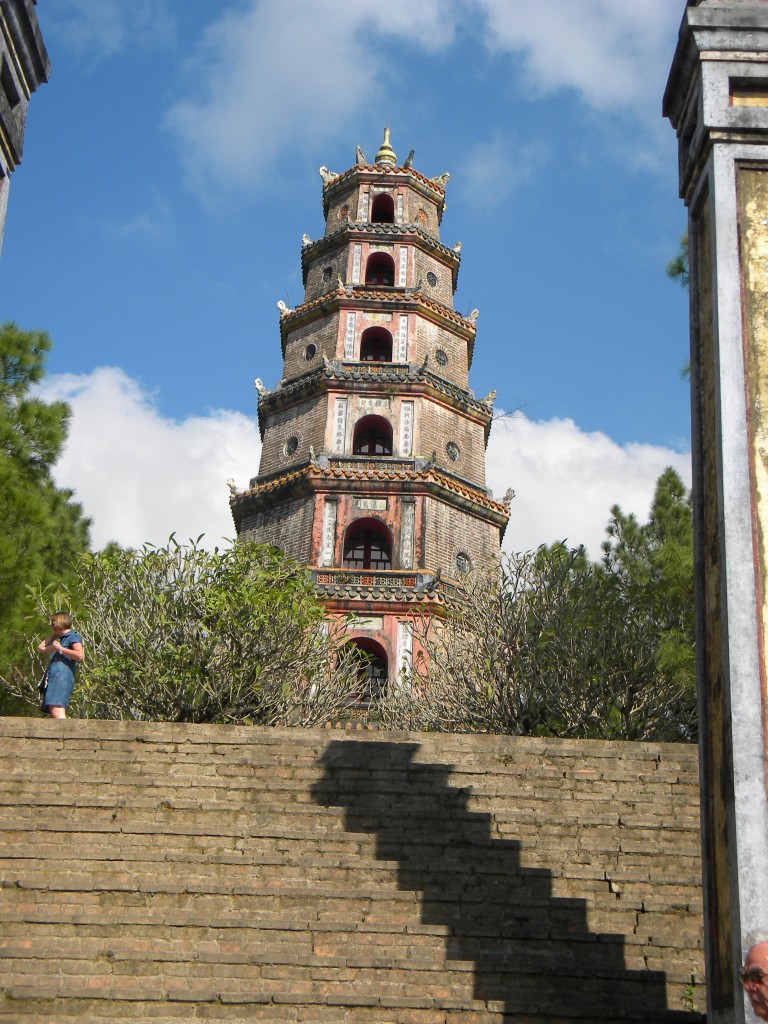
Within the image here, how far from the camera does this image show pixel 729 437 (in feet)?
17.8

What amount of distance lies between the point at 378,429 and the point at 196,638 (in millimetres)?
10462

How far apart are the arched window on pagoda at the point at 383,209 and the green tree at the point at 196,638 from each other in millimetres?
13623

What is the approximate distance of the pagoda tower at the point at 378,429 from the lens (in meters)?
20.5

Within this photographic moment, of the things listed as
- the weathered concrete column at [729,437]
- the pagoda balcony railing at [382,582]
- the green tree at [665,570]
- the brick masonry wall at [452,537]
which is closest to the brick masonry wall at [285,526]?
the pagoda balcony railing at [382,582]

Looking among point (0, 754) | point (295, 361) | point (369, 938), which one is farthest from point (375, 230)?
point (369, 938)

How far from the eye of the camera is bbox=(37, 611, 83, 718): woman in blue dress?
959 cm

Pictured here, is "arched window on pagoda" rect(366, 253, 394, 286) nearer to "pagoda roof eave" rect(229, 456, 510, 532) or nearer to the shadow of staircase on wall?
"pagoda roof eave" rect(229, 456, 510, 532)

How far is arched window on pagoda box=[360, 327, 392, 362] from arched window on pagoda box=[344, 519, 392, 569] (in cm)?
365

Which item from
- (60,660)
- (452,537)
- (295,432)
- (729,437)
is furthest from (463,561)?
(729,437)

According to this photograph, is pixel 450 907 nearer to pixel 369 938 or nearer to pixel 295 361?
pixel 369 938

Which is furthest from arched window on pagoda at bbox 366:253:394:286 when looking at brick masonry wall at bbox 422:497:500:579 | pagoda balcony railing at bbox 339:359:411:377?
brick masonry wall at bbox 422:497:500:579

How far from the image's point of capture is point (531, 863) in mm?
8062

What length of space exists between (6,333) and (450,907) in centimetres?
939

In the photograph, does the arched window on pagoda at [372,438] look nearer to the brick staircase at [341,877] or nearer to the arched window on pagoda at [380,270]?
the arched window on pagoda at [380,270]
